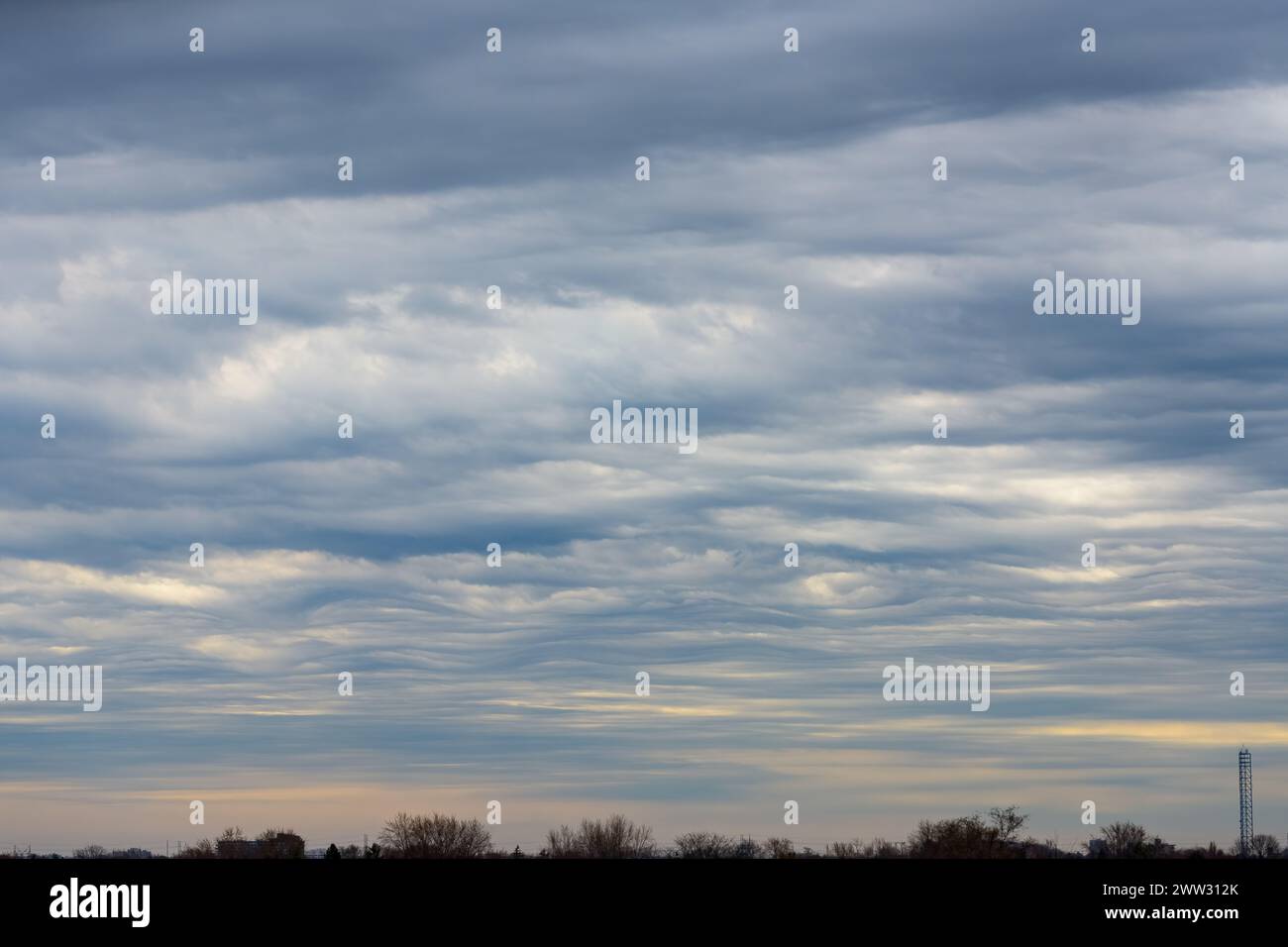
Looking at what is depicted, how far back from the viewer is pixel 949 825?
178m
